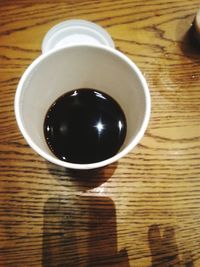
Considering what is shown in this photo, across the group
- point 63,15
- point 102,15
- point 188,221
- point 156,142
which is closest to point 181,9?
point 102,15

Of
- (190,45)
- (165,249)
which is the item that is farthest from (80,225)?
(190,45)

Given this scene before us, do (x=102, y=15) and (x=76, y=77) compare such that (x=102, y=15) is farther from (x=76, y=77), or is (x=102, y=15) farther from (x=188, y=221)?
(x=188, y=221)

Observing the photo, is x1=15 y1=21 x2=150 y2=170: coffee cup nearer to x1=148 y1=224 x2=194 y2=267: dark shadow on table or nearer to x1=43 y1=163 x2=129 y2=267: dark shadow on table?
x1=43 y1=163 x2=129 y2=267: dark shadow on table

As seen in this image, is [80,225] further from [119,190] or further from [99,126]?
[99,126]

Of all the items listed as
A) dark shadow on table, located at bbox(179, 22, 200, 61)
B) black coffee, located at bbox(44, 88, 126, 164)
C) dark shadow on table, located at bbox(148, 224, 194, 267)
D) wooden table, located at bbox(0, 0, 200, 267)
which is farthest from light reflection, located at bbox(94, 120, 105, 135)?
dark shadow on table, located at bbox(179, 22, 200, 61)

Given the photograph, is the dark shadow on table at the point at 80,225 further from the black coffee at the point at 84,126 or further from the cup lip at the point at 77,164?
the cup lip at the point at 77,164

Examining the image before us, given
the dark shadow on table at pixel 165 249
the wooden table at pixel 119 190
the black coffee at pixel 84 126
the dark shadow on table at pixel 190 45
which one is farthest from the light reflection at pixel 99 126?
the dark shadow on table at pixel 190 45
